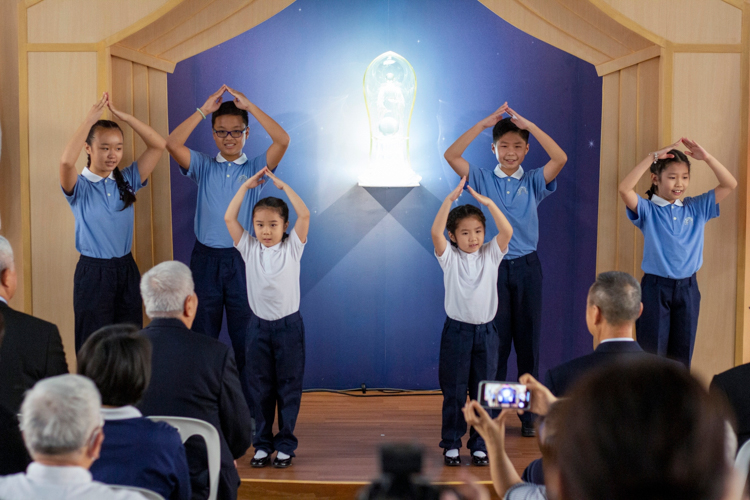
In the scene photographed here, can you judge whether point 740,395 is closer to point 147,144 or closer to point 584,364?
point 584,364

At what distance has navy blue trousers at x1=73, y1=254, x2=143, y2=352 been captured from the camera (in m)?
3.69

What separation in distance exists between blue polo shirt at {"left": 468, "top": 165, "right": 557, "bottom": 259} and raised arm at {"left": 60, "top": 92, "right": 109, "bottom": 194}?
2.04 meters

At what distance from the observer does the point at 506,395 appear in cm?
177

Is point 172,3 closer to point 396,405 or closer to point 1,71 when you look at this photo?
point 1,71

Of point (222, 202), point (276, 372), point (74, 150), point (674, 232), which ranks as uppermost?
point (74, 150)

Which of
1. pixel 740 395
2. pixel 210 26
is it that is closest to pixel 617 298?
pixel 740 395

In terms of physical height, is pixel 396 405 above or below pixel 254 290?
below

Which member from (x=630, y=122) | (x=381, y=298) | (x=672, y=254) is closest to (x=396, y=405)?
(x=381, y=298)

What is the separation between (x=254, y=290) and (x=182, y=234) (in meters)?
1.54

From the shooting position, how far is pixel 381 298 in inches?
191

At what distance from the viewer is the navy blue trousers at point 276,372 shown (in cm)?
340

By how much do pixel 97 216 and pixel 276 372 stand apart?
4.12 ft

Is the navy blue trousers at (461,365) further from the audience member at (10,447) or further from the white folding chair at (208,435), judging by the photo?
the audience member at (10,447)

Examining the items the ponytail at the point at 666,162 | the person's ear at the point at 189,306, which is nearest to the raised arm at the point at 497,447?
the person's ear at the point at 189,306
